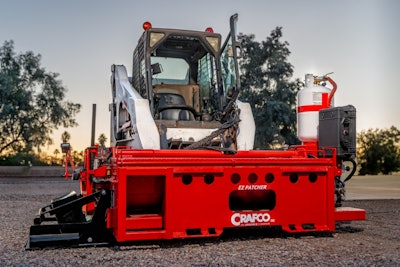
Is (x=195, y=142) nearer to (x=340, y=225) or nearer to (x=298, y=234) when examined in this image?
(x=298, y=234)

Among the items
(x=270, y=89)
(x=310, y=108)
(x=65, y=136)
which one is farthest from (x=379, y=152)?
(x=310, y=108)

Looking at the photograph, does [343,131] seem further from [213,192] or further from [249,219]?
[213,192]

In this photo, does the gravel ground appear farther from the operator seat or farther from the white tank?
the operator seat

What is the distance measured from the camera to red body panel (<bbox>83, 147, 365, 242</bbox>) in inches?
239

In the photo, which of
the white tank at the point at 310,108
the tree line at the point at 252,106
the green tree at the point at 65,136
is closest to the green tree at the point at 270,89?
the tree line at the point at 252,106

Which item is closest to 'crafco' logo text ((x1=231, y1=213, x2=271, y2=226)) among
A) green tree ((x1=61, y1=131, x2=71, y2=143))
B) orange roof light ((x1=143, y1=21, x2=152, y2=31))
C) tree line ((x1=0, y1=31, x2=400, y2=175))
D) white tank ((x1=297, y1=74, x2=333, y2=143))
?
white tank ((x1=297, y1=74, x2=333, y2=143))

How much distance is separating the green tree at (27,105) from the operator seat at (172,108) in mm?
32568

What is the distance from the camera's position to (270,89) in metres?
35.8

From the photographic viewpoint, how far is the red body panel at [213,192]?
6.07m

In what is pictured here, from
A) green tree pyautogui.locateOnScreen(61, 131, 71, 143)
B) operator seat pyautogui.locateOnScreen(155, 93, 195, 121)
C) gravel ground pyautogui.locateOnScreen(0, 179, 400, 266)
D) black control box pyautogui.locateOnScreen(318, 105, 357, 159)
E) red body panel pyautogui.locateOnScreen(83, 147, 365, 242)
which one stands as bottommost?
gravel ground pyautogui.locateOnScreen(0, 179, 400, 266)

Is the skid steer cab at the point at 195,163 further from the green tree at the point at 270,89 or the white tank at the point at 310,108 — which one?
the green tree at the point at 270,89

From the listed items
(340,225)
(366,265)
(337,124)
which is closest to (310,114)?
(337,124)

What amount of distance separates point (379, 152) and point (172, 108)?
1342 inches

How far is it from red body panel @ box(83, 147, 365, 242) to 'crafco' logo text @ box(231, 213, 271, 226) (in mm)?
11
